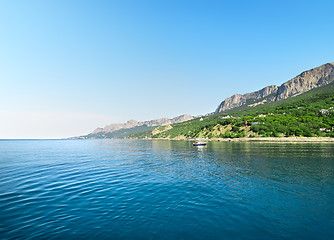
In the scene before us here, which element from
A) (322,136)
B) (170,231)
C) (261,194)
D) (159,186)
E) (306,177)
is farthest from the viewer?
(322,136)

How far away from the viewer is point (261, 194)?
20609mm

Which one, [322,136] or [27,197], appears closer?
[27,197]

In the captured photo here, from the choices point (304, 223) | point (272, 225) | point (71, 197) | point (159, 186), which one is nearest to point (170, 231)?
point (272, 225)

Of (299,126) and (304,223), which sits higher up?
(299,126)

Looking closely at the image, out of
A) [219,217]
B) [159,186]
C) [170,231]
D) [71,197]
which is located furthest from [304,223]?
[71,197]

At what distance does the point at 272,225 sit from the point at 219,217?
4.07m

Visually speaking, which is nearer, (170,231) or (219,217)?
(170,231)

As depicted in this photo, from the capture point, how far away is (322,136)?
136 metres

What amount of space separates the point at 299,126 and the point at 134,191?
605 ft

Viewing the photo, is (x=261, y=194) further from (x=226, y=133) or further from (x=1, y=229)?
(x=226, y=133)

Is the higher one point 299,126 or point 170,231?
point 299,126

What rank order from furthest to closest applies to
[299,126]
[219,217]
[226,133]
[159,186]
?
[226,133] < [299,126] < [159,186] < [219,217]

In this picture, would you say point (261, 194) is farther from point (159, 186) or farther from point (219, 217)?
point (159, 186)

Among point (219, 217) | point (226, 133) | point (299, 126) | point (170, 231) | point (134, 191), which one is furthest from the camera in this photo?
point (226, 133)
